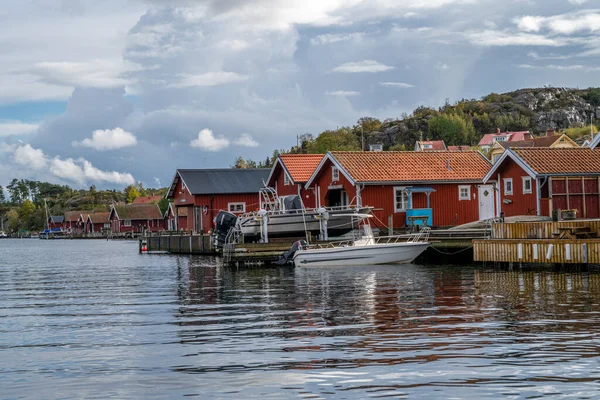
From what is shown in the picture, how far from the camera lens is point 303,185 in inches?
2141

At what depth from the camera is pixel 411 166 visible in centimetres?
4803

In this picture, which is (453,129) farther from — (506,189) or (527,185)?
(527,185)

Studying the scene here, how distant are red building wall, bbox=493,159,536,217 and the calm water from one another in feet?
36.7

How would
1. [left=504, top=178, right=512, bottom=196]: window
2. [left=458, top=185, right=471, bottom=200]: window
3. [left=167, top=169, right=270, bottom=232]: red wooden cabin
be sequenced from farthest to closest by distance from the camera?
[left=167, top=169, right=270, bottom=232]: red wooden cabin < [left=458, top=185, right=471, bottom=200]: window < [left=504, top=178, right=512, bottom=196]: window

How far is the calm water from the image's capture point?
38.5ft

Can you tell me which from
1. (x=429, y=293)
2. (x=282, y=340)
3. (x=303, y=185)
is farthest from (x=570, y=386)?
(x=303, y=185)

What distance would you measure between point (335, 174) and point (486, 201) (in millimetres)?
9467

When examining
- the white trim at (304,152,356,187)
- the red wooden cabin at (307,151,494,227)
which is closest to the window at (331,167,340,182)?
the red wooden cabin at (307,151,494,227)

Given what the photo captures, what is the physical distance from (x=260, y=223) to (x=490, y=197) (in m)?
15.6

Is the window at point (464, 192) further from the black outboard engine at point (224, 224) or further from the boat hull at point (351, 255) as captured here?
the black outboard engine at point (224, 224)

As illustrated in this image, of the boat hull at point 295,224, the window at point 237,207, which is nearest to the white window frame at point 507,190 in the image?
the boat hull at point 295,224

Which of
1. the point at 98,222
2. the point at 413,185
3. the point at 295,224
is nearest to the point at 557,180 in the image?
the point at 413,185

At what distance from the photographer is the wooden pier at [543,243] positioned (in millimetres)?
29656

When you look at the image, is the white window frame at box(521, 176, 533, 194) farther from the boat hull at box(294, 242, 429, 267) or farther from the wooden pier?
the boat hull at box(294, 242, 429, 267)
